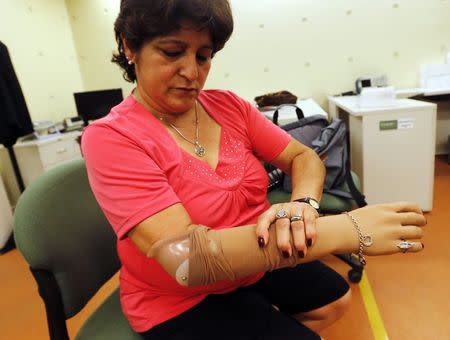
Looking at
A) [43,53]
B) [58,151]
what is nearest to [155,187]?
[58,151]

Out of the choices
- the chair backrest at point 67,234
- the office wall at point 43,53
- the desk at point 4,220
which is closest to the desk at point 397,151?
the chair backrest at point 67,234

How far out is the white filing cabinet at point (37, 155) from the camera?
8.80ft

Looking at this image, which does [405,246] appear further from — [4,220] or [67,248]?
[4,220]

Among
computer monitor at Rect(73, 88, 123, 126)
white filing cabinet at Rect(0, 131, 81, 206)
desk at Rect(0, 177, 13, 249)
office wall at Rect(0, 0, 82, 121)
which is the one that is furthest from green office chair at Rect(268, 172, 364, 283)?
office wall at Rect(0, 0, 82, 121)

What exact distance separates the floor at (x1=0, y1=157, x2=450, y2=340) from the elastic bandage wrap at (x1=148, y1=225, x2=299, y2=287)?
3.20ft

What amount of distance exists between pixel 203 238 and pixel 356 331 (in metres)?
1.11

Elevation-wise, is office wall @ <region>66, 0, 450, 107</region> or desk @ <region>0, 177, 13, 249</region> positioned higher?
office wall @ <region>66, 0, 450, 107</region>

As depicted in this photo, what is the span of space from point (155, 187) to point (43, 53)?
3434 mm

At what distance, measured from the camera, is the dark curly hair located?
641 millimetres

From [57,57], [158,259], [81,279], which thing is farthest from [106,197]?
[57,57]

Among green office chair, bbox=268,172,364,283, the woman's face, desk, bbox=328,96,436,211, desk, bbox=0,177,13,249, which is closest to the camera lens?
the woman's face

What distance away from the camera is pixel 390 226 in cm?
58

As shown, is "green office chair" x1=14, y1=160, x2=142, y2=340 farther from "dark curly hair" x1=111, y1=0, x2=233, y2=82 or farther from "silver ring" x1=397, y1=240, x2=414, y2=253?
"silver ring" x1=397, y1=240, x2=414, y2=253

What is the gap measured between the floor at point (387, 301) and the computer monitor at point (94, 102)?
1.92 m
